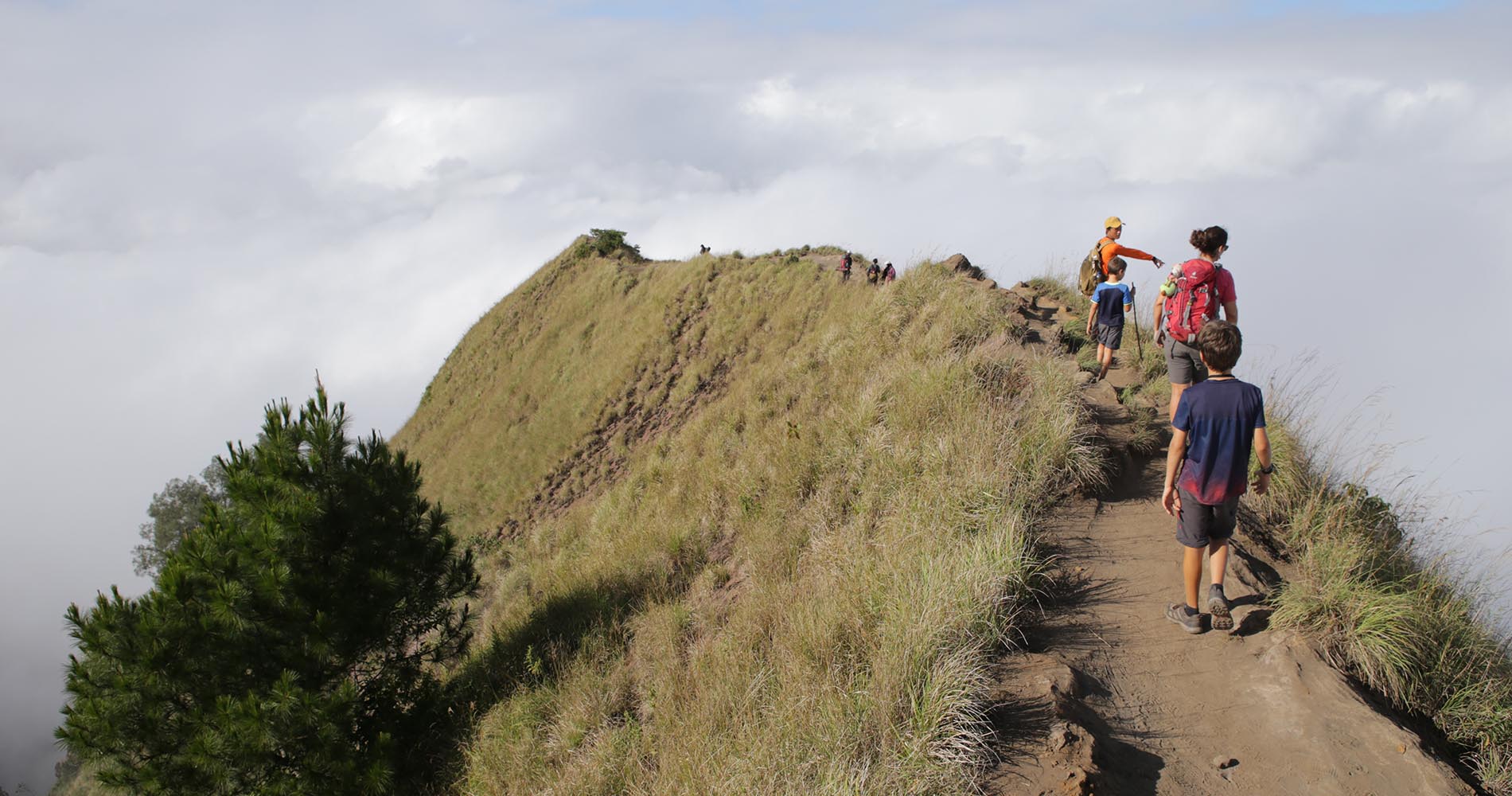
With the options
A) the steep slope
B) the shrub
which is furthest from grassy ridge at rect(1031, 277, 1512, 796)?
the shrub

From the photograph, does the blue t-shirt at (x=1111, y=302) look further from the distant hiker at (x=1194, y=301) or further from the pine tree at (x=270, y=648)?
the pine tree at (x=270, y=648)

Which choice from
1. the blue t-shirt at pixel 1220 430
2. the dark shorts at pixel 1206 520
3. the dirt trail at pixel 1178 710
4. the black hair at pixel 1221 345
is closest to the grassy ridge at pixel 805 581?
the dirt trail at pixel 1178 710

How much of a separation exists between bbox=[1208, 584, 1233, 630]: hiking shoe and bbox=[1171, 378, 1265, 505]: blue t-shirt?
2.09 feet

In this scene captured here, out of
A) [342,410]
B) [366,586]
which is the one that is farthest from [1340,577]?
[342,410]

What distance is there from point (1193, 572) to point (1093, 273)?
5877 millimetres

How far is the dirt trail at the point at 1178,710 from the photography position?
3.83 meters

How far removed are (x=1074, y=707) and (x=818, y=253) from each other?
20.0 metres

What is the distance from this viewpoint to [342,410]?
29.1ft

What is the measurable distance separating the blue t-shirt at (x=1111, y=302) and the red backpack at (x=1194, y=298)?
2335 millimetres

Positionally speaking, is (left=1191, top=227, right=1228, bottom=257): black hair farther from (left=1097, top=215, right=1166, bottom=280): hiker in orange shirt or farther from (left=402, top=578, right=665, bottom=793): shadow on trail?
(left=402, top=578, right=665, bottom=793): shadow on trail

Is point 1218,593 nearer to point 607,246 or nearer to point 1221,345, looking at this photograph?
point 1221,345

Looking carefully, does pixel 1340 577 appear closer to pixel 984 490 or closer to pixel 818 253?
pixel 984 490

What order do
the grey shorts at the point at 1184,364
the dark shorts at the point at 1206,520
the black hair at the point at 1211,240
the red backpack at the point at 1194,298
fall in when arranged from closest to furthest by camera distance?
the dark shorts at the point at 1206,520 → the black hair at the point at 1211,240 → the red backpack at the point at 1194,298 → the grey shorts at the point at 1184,364

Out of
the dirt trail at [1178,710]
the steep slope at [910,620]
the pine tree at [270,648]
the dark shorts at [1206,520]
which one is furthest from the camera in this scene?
the pine tree at [270,648]
